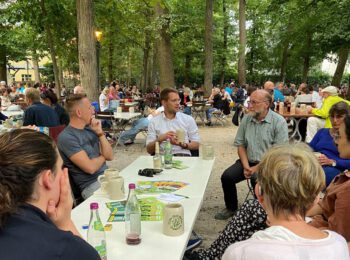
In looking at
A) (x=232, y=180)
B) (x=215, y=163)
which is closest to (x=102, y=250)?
(x=232, y=180)

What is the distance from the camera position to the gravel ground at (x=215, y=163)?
4.17 m

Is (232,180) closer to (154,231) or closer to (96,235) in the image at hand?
(154,231)

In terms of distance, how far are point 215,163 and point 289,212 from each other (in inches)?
230

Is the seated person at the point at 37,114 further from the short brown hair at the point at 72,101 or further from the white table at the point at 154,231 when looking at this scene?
the white table at the point at 154,231

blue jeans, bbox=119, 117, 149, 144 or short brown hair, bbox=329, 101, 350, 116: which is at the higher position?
short brown hair, bbox=329, 101, 350, 116

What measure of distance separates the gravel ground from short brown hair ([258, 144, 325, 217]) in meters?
2.24

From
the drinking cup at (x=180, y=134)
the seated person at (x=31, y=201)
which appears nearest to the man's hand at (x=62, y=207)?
the seated person at (x=31, y=201)

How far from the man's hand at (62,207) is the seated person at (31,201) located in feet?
0.12

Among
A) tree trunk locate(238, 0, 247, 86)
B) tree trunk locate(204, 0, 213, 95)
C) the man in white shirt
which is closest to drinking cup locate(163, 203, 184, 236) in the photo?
the man in white shirt

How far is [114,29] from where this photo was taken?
18.2 meters

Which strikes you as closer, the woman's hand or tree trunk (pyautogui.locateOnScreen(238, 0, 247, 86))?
the woman's hand

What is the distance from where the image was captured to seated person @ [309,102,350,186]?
13.0ft

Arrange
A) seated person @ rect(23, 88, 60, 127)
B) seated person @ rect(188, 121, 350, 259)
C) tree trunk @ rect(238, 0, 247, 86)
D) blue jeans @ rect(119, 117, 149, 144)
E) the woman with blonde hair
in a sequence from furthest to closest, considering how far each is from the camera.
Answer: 1. tree trunk @ rect(238, 0, 247, 86)
2. blue jeans @ rect(119, 117, 149, 144)
3. seated person @ rect(23, 88, 60, 127)
4. seated person @ rect(188, 121, 350, 259)
5. the woman with blonde hair

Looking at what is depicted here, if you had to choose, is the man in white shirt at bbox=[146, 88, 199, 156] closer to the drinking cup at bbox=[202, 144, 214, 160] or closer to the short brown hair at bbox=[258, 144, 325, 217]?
the drinking cup at bbox=[202, 144, 214, 160]
